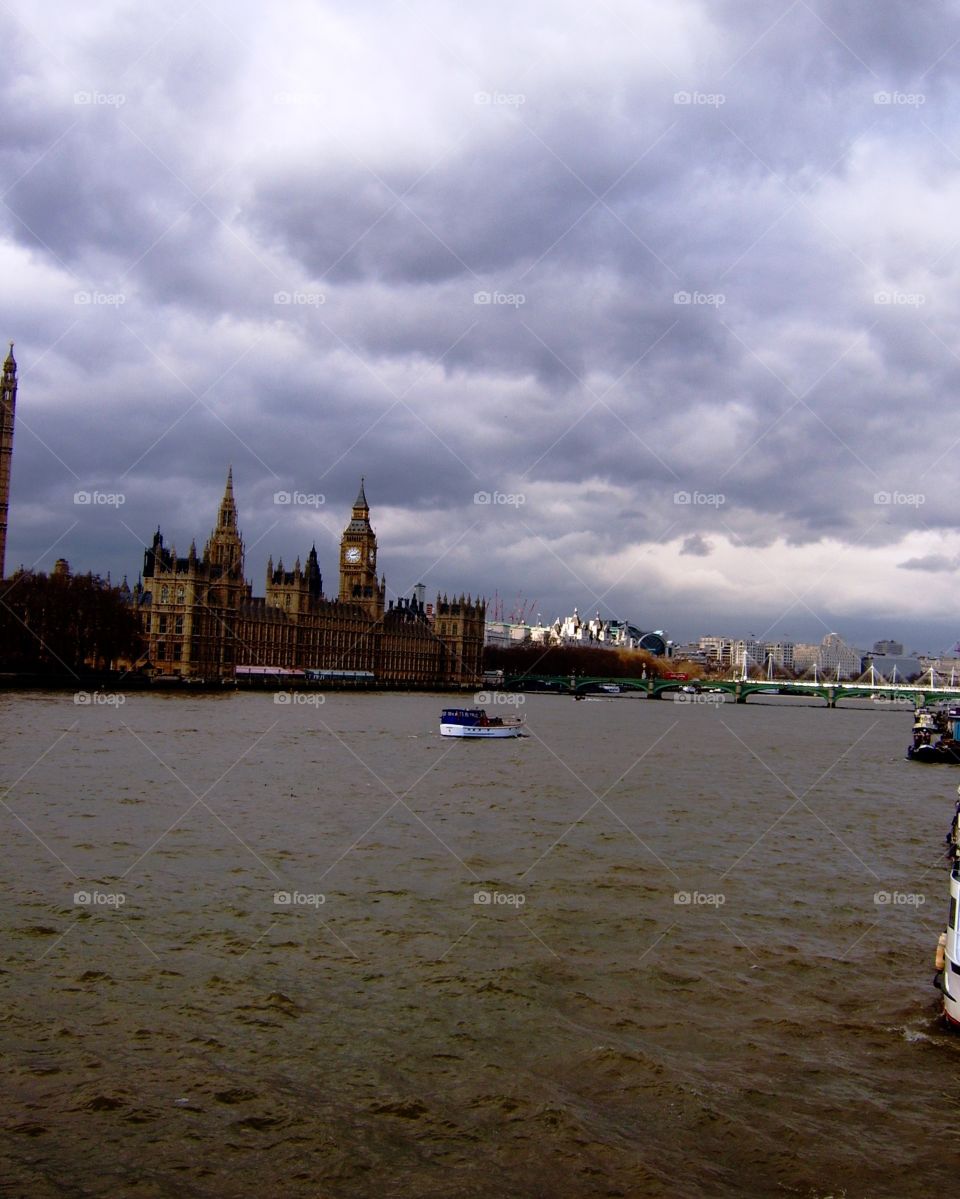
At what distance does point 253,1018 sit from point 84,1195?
3.33 meters

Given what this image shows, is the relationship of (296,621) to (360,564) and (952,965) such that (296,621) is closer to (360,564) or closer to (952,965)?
(360,564)

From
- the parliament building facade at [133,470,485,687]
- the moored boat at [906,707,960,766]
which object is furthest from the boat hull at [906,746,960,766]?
the parliament building facade at [133,470,485,687]

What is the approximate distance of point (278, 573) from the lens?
137m

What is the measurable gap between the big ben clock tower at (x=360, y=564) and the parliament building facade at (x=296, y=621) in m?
0.16

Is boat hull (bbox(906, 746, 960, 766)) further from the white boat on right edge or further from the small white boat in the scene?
the white boat on right edge

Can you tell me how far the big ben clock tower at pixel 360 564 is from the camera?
15675 centimetres

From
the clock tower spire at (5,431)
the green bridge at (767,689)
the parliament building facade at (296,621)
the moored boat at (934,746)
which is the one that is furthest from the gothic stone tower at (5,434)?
the moored boat at (934,746)

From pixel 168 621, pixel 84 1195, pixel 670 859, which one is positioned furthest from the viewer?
pixel 168 621

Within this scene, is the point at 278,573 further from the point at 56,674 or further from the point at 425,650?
the point at 56,674

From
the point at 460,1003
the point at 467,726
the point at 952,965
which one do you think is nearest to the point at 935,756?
the point at 467,726

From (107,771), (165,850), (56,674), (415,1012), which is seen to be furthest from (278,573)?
(415,1012)

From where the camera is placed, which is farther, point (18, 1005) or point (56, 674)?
point (56, 674)

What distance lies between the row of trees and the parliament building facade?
Answer: 1954cm

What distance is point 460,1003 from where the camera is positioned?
36.2 ft
